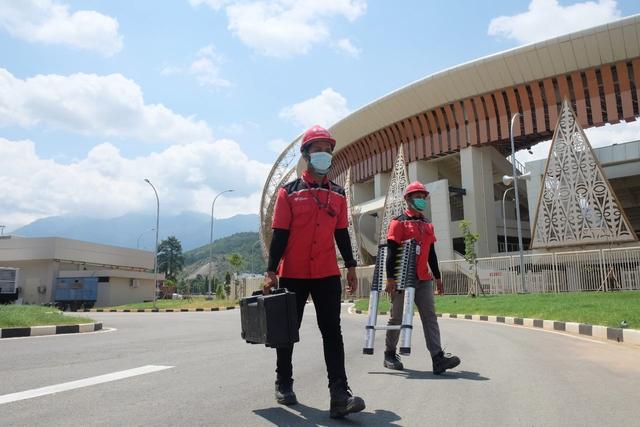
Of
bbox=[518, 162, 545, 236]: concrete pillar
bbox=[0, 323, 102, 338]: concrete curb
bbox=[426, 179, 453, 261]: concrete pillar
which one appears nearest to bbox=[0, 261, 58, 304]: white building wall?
bbox=[426, 179, 453, 261]: concrete pillar

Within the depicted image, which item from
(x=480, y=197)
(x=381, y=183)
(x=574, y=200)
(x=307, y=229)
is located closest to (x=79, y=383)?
(x=307, y=229)

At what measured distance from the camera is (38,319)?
11.3 meters

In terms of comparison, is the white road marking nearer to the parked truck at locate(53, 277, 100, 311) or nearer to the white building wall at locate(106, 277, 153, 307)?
the parked truck at locate(53, 277, 100, 311)

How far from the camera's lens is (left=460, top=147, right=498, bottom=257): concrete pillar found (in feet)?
120

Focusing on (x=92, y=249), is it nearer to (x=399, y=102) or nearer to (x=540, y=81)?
(x=399, y=102)

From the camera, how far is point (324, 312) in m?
3.57

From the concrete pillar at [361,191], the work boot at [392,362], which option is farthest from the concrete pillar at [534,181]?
the work boot at [392,362]

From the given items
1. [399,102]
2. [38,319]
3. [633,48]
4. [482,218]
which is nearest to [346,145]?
[399,102]

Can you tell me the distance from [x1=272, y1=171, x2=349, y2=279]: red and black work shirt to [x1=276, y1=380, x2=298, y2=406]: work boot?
0.74 m

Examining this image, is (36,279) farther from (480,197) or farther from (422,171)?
(480,197)

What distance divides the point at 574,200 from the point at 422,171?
17.4 meters

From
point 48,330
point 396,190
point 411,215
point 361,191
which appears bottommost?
point 48,330

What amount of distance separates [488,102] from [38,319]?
3257 cm

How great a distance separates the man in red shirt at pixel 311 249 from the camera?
11.7 ft
